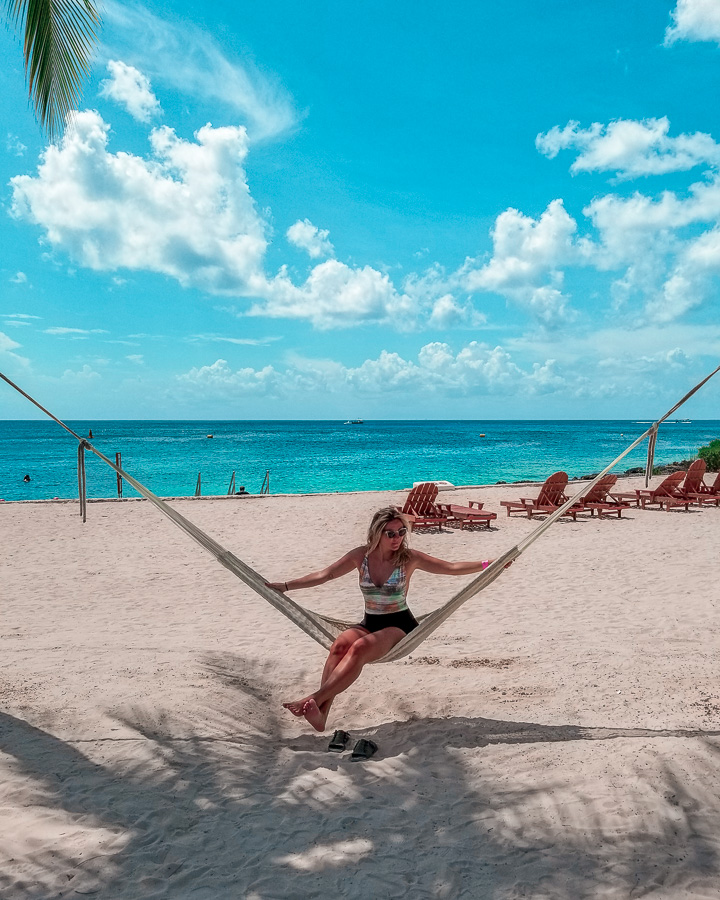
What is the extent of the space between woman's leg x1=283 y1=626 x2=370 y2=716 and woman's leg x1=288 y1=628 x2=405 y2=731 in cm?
2

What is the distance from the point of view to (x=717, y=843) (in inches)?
90.2

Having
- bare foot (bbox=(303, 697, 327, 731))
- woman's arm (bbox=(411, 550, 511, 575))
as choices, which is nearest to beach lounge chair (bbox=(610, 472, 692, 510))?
woman's arm (bbox=(411, 550, 511, 575))

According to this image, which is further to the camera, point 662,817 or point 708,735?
point 708,735

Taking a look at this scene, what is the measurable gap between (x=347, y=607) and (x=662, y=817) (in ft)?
11.9

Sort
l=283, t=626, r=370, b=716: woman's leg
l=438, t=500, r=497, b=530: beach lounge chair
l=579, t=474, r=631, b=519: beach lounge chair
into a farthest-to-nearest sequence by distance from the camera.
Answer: l=579, t=474, r=631, b=519: beach lounge chair → l=438, t=500, r=497, b=530: beach lounge chair → l=283, t=626, r=370, b=716: woman's leg

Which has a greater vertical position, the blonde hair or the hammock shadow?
the blonde hair

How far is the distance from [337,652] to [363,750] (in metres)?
0.50

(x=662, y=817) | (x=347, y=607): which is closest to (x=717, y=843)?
(x=662, y=817)

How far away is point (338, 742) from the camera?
3125mm

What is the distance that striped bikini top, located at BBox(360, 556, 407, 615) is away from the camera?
134 inches

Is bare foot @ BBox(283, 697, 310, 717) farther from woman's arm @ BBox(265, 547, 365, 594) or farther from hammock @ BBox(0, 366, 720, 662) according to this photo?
woman's arm @ BBox(265, 547, 365, 594)

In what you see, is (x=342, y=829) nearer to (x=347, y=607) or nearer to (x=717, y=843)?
(x=717, y=843)

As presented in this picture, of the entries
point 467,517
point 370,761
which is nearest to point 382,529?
point 370,761

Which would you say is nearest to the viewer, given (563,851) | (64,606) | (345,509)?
(563,851)
